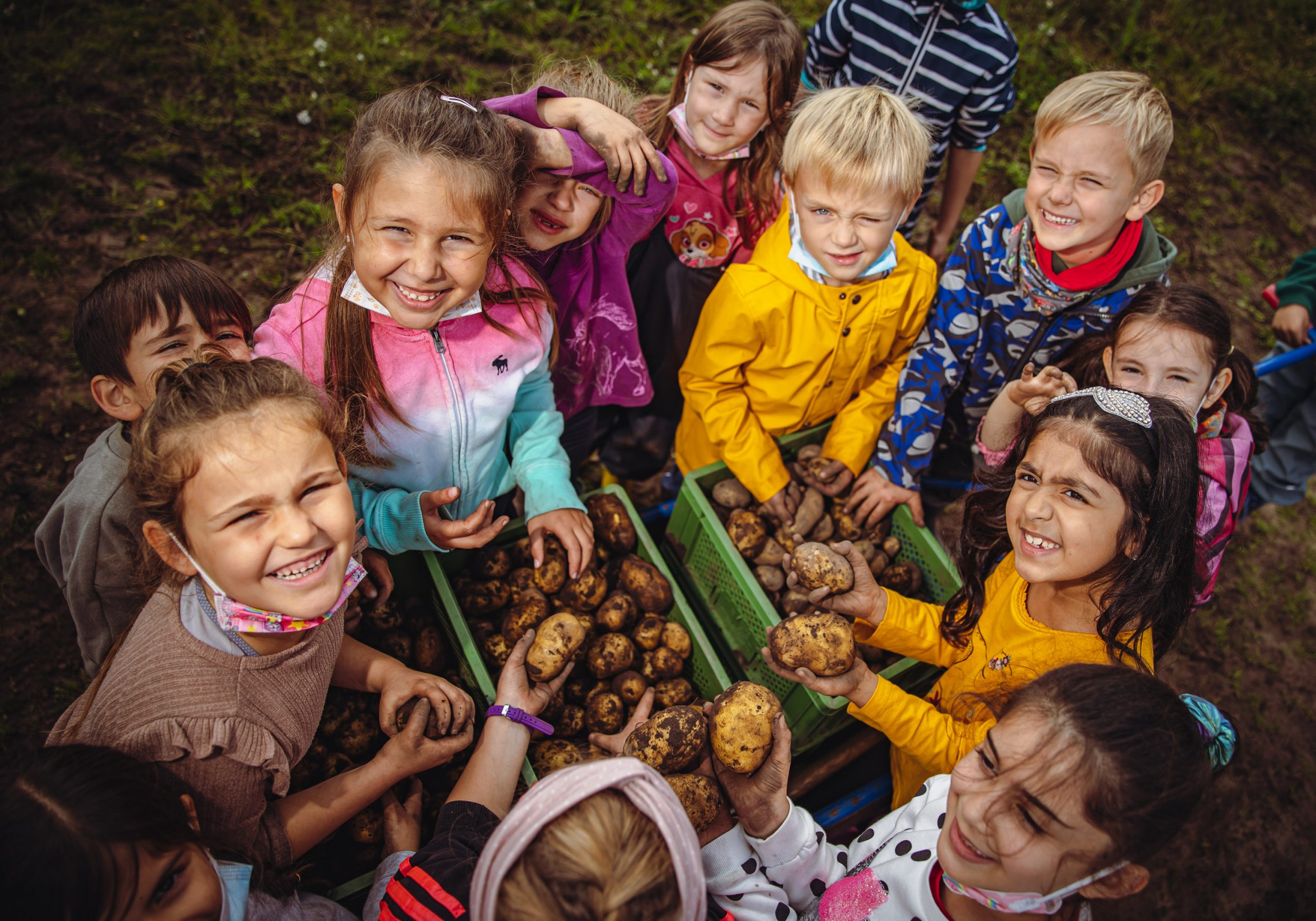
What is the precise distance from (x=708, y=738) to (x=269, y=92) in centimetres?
513

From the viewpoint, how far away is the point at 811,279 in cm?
282

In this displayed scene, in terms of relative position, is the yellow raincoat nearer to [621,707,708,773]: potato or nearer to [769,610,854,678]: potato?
[769,610,854,678]: potato

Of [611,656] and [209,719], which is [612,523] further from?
[209,719]

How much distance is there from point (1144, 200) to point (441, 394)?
2613mm

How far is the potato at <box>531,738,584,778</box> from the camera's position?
2.48 m

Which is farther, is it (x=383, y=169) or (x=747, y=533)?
(x=747, y=533)

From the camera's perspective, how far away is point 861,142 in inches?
102

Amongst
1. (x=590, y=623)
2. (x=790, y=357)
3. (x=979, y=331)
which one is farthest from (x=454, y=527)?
(x=979, y=331)

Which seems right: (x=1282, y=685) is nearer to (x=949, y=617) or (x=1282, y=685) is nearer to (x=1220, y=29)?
(x=949, y=617)

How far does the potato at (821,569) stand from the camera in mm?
2559

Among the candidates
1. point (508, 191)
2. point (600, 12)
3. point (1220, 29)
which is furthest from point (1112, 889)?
point (1220, 29)

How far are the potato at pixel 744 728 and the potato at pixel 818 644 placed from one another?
18cm

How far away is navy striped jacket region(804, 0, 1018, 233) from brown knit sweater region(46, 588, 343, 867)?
3.17 m

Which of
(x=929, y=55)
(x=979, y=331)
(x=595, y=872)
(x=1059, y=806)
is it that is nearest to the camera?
(x=595, y=872)
